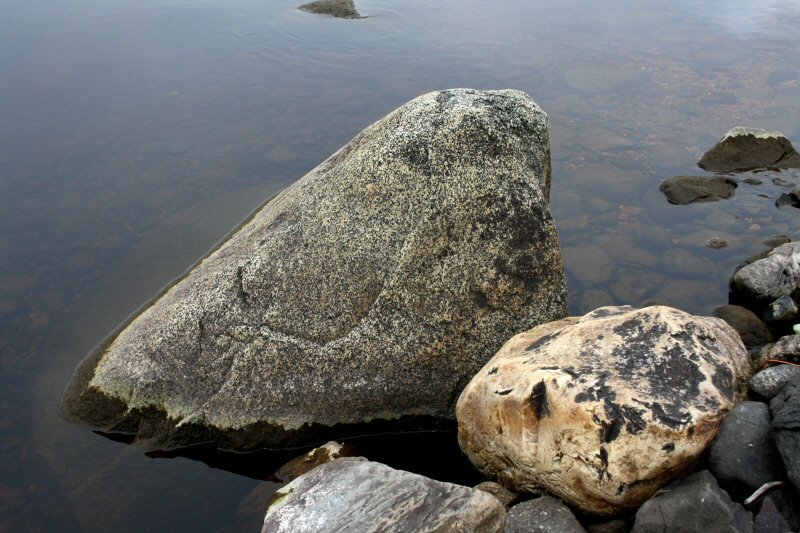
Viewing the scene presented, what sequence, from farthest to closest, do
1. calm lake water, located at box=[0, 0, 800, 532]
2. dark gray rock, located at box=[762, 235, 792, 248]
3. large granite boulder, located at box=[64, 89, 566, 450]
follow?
dark gray rock, located at box=[762, 235, 792, 248]
calm lake water, located at box=[0, 0, 800, 532]
large granite boulder, located at box=[64, 89, 566, 450]

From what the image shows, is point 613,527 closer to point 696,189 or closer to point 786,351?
point 786,351

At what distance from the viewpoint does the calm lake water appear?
5.29 metres

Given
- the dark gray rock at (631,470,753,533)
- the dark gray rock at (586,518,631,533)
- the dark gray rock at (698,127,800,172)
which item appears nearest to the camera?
the dark gray rock at (631,470,753,533)

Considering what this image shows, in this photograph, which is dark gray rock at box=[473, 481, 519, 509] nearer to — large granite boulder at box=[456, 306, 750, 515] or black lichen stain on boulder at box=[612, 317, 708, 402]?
large granite boulder at box=[456, 306, 750, 515]

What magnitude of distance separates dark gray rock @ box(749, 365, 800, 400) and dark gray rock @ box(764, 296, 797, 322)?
2.15m

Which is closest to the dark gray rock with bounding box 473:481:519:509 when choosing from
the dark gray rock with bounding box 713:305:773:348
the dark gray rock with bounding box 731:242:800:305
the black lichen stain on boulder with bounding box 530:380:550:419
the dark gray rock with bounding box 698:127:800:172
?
the black lichen stain on boulder with bounding box 530:380:550:419

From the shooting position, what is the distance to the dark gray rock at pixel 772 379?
4.28 metres

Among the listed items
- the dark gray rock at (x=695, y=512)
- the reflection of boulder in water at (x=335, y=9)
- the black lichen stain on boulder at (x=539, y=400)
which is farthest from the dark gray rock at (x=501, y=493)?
the reflection of boulder in water at (x=335, y=9)

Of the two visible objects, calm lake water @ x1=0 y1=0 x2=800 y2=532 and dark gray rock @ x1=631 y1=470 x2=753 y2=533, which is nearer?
dark gray rock @ x1=631 y1=470 x2=753 y2=533

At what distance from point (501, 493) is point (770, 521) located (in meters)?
1.57

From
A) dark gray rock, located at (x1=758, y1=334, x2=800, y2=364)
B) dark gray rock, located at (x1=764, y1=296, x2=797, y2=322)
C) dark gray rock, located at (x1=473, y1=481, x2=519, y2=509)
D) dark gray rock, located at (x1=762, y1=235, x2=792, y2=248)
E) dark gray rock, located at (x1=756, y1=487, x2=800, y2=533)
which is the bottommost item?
dark gray rock, located at (x1=473, y1=481, x2=519, y2=509)

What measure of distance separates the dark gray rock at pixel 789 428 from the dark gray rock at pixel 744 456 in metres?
0.11

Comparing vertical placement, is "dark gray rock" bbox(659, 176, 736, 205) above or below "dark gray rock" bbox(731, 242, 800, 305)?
above

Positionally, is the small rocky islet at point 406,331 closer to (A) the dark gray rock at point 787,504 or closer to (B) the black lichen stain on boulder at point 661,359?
(B) the black lichen stain on boulder at point 661,359
